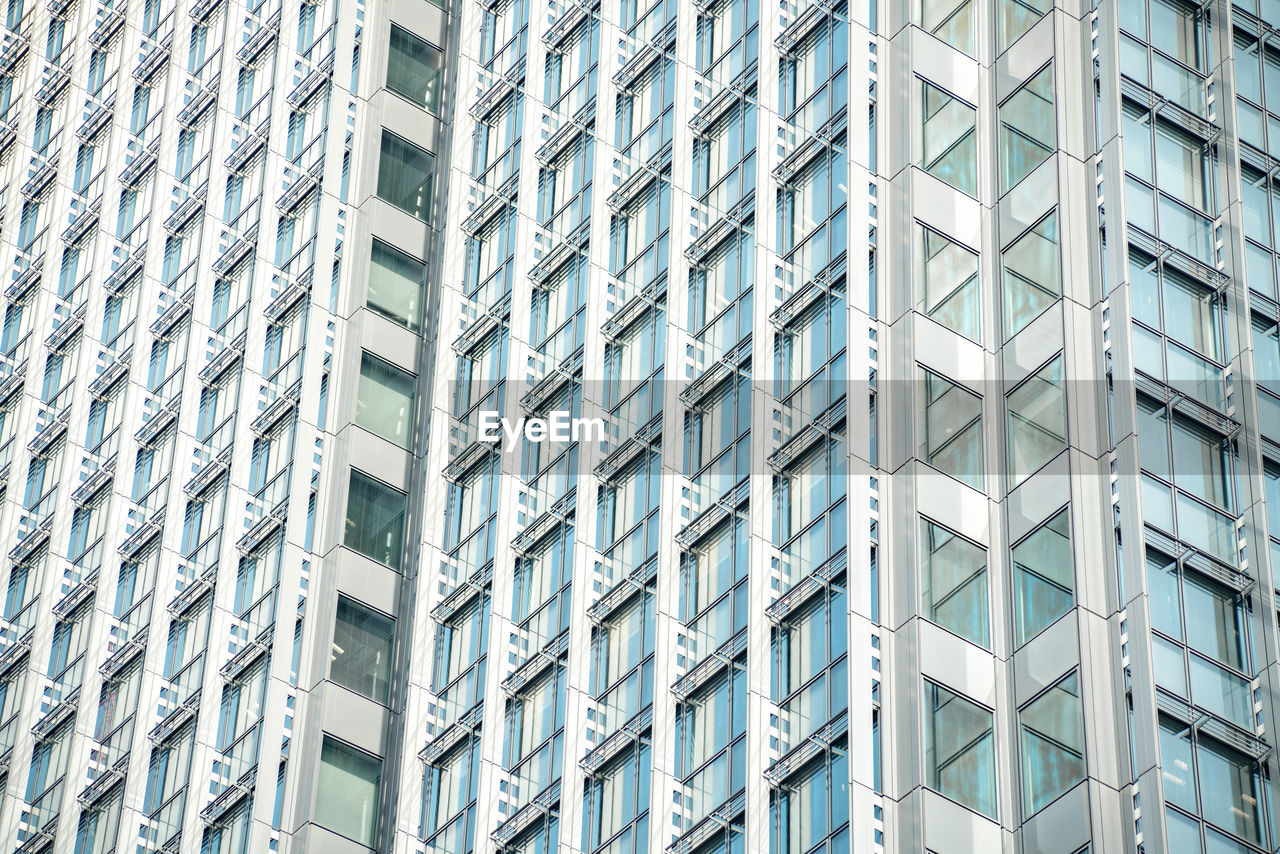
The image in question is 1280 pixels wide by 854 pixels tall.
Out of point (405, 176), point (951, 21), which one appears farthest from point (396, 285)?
point (951, 21)

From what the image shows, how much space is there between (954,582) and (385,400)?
2619 cm

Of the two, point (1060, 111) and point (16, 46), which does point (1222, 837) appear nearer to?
point (1060, 111)

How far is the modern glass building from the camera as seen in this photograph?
4619cm

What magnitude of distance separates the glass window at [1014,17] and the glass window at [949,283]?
18.1 ft


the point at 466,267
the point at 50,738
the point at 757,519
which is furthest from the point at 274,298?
the point at 757,519

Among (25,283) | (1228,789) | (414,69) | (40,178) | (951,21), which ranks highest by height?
(40,178)

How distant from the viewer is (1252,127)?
53.4 meters

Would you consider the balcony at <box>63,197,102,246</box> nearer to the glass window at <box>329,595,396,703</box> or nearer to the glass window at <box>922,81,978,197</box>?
the glass window at <box>329,595,396,703</box>

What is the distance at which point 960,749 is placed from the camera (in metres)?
45.3

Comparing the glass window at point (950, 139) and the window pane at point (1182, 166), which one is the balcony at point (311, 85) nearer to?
the glass window at point (950, 139)

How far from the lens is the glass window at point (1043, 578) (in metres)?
45.9

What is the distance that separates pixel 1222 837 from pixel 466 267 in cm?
3295

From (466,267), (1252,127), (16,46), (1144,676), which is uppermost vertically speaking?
(16,46)

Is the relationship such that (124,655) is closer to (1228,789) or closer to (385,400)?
(385,400)
